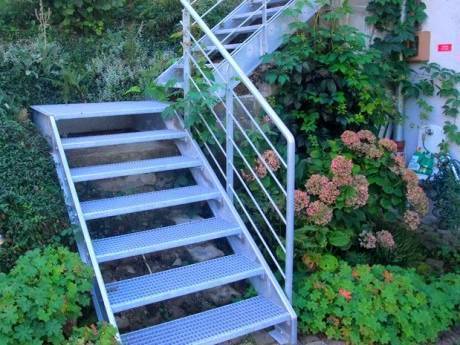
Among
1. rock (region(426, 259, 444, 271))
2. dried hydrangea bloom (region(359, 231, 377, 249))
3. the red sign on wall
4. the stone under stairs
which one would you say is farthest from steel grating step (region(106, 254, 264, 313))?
the red sign on wall

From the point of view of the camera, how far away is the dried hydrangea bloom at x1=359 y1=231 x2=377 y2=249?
351 centimetres

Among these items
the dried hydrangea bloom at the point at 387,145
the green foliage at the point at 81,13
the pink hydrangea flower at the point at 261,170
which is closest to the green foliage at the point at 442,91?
the dried hydrangea bloom at the point at 387,145

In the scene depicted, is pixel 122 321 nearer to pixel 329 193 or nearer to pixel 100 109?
A: pixel 329 193

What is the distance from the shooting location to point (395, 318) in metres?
2.91

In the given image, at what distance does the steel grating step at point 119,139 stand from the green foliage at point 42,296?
3.39ft

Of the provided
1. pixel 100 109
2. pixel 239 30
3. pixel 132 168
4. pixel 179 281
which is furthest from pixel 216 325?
pixel 239 30

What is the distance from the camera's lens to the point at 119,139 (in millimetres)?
3516

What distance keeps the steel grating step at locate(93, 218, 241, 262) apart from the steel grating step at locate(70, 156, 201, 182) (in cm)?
44

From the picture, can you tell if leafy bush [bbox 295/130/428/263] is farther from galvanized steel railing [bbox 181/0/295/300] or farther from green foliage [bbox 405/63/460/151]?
green foliage [bbox 405/63/460/151]

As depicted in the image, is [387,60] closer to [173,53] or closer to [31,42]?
[173,53]

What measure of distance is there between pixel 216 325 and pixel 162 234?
70 centimetres

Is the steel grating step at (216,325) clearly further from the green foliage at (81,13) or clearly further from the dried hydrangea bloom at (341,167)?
the green foliage at (81,13)

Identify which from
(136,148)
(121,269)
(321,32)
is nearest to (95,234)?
(121,269)

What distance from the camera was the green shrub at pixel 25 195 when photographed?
287 centimetres
